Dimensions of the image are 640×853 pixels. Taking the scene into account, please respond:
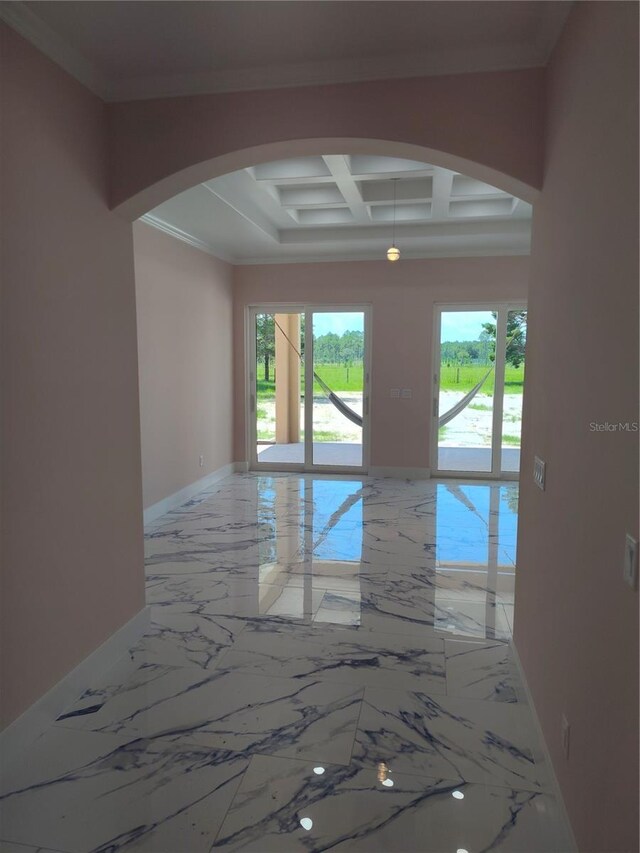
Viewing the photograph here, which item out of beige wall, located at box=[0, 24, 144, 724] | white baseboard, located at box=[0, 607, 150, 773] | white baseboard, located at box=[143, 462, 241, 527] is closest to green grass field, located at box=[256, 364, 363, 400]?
white baseboard, located at box=[143, 462, 241, 527]

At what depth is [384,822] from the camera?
5.76ft

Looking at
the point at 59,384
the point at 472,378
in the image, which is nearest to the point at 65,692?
the point at 59,384

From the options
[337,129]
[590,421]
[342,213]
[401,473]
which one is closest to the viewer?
[590,421]

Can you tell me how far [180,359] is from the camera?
555cm

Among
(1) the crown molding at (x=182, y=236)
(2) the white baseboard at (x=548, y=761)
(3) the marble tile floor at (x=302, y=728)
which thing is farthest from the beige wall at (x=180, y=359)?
(2) the white baseboard at (x=548, y=761)

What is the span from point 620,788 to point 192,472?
5.17 meters

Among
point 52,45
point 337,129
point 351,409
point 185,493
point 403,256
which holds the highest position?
point 403,256

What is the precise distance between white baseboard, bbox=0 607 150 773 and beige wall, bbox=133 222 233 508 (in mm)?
2209

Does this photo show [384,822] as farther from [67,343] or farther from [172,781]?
[67,343]

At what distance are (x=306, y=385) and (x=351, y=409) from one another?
682 millimetres

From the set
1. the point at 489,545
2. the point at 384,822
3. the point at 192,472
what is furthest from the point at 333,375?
the point at 384,822

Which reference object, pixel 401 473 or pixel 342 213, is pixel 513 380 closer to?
pixel 401 473

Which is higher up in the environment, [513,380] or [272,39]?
[272,39]

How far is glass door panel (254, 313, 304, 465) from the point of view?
23.6ft
